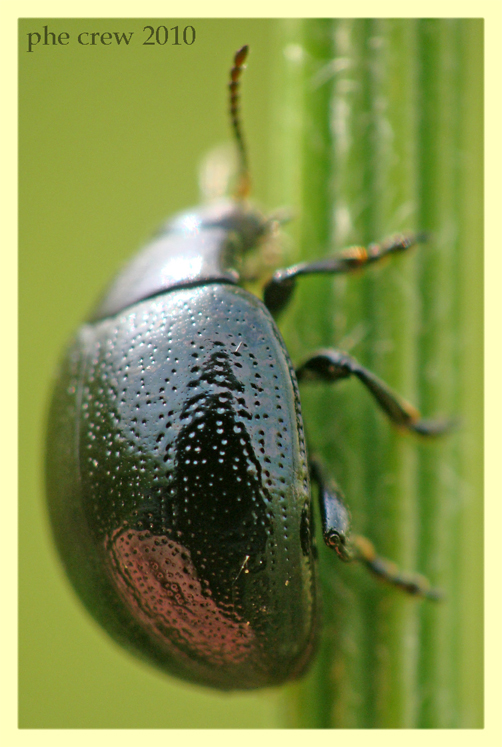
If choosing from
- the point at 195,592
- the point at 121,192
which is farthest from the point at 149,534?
the point at 121,192

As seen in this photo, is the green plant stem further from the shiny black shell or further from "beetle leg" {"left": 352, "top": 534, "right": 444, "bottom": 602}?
the shiny black shell

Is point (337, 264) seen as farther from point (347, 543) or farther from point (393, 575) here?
point (393, 575)

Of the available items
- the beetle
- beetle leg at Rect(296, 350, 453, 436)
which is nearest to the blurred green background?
the beetle

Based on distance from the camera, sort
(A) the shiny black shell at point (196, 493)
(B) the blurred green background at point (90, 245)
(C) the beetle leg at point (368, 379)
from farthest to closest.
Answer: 1. (B) the blurred green background at point (90, 245)
2. (C) the beetle leg at point (368, 379)
3. (A) the shiny black shell at point (196, 493)

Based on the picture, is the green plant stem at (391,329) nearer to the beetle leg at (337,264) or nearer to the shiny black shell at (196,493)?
the beetle leg at (337,264)

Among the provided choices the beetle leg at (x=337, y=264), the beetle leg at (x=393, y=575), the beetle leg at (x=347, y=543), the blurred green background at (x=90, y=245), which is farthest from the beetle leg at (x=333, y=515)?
the blurred green background at (x=90, y=245)

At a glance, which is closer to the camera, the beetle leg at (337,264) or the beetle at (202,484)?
the beetle at (202,484)

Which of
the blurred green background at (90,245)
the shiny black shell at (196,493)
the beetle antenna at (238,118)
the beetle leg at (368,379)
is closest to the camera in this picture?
the shiny black shell at (196,493)
